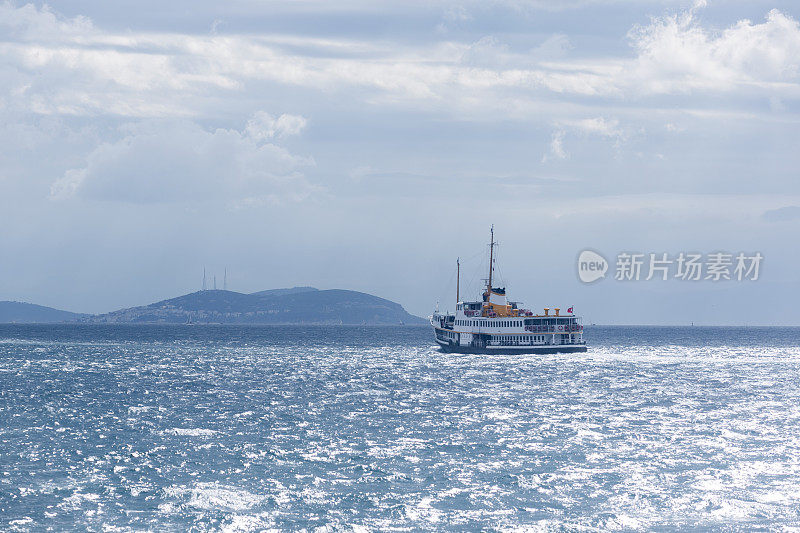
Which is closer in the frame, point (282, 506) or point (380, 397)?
point (282, 506)

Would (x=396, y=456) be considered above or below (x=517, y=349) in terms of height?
below

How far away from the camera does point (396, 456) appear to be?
47.8 metres

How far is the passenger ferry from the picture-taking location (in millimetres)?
146375

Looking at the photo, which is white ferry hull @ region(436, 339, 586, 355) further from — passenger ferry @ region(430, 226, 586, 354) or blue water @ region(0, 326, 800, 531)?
blue water @ region(0, 326, 800, 531)

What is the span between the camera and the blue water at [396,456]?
3528 centimetres

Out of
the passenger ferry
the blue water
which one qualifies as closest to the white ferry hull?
the passenger ferry

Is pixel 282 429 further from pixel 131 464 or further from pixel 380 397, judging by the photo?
pixel 380 397

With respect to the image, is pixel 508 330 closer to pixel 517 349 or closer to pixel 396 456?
pixel 517 349

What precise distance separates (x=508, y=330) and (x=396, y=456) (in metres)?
100

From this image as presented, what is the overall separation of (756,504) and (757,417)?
32306mm

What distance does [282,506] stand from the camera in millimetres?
36469

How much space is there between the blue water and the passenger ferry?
50.1 metres

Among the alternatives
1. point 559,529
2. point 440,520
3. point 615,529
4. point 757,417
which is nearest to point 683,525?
point 615,529

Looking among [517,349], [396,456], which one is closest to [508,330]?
[517,349]
